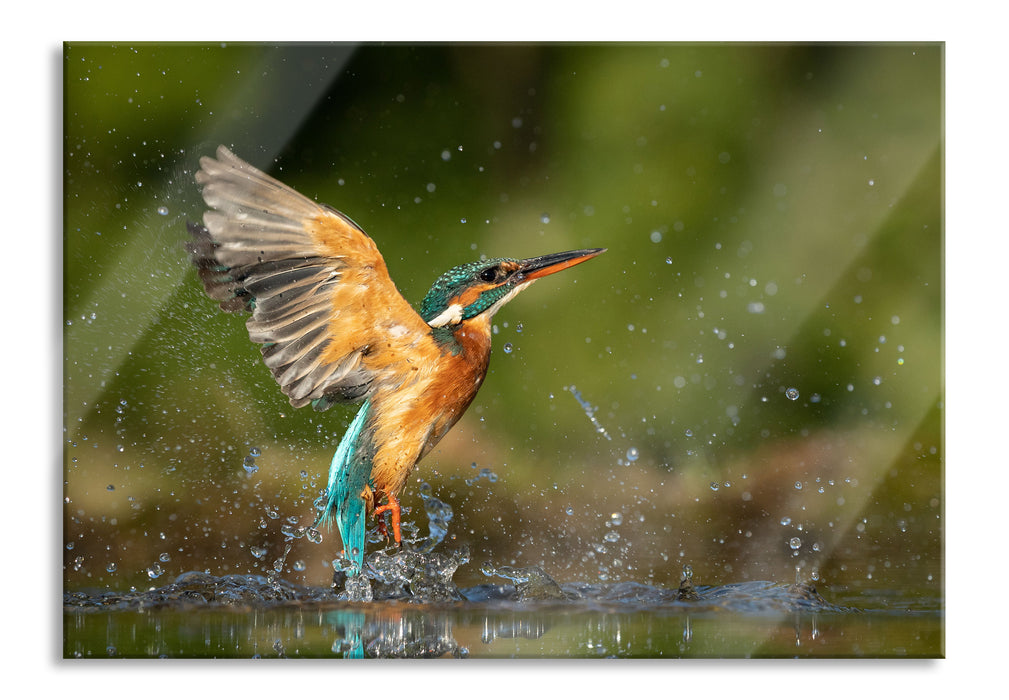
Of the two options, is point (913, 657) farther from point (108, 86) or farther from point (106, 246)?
point (108, 86)

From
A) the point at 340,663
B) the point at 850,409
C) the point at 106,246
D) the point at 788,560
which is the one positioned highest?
the point at 106,246

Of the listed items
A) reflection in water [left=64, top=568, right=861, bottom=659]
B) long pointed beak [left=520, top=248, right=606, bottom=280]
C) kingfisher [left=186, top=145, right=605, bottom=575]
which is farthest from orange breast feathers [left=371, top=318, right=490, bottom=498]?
reflection in water [left=64, top=568, right=861, bottom=659]

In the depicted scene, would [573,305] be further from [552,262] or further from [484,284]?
[484,284]

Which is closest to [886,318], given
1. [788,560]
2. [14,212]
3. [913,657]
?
[788,560]

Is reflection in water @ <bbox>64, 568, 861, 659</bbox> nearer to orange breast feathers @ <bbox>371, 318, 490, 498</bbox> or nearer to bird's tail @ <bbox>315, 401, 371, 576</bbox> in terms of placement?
bird's tail @ <bbox>315, 401, 371, 576</bbox>

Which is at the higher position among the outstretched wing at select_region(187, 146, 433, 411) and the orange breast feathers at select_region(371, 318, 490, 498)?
the outstretched wing at select_region(187, 146, 433, 411)

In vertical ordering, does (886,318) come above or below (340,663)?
above
